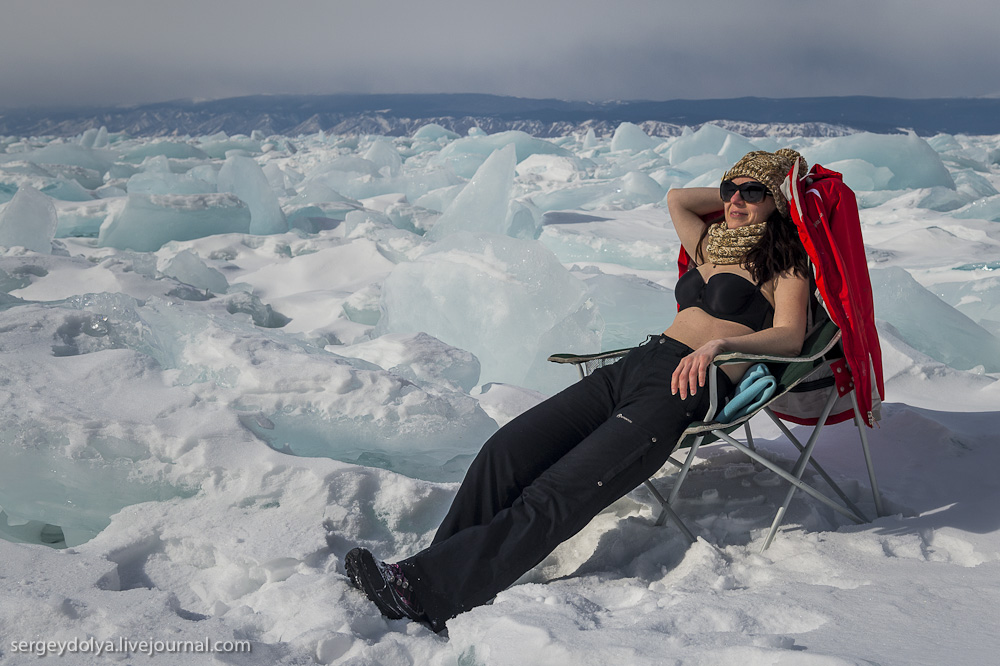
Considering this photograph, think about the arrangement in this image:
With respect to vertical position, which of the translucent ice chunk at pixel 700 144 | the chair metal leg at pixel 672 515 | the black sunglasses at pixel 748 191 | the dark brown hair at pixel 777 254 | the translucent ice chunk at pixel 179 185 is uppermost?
the translucent ice chunk at pixel 700 144

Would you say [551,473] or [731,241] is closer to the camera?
[551,473]

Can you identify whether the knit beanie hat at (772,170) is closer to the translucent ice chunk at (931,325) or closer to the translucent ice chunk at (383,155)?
the translucent ice chunk at (931,325)

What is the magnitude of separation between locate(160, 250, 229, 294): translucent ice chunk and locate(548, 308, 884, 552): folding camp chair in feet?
17.9

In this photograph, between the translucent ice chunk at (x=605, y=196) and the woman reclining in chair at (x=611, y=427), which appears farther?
the translucent ice chunk at (x=605, y=196)

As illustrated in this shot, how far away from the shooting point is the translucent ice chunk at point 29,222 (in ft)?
24.2

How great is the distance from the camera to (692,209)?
2672 millimetres

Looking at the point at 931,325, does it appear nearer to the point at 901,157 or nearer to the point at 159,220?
the point at 159,220

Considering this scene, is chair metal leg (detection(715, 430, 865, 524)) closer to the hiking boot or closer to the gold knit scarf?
the gold knit scarf

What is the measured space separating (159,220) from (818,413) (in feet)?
27.7

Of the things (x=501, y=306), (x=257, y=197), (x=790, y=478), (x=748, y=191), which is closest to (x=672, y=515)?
(x=790, y=478)

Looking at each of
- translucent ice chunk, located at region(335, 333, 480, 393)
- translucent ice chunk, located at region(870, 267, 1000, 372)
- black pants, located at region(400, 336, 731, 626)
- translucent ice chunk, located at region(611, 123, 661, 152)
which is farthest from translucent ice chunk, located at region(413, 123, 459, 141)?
black pants, located at region(400, 336, 731, 626)

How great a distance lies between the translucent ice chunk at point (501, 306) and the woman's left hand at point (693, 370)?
207 centimetres

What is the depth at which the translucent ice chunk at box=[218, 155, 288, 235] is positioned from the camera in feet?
33.7

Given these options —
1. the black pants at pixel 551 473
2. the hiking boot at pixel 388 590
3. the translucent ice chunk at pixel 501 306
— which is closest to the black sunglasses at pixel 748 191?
the black pants at pixel 551 473
